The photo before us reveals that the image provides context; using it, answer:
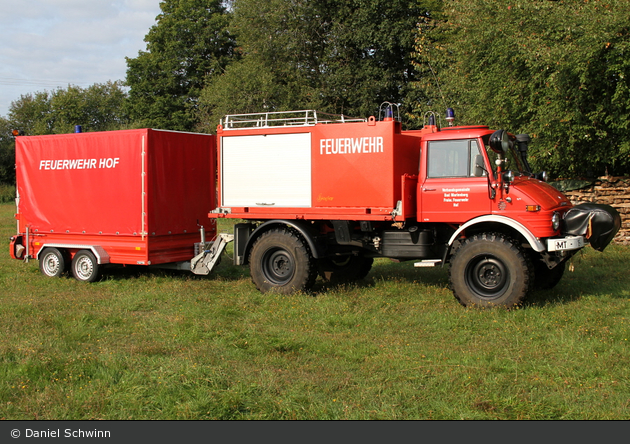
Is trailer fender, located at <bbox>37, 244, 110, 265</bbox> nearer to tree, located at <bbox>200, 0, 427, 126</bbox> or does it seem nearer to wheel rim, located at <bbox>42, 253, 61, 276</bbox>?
wheel rim, located at <bbox>42, 253, 61, 276</bbox>

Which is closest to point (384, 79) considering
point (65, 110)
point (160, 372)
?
point (160, 372)

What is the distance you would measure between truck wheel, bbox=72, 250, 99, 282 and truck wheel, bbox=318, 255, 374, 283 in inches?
177

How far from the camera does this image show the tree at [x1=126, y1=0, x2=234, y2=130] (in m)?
43.6

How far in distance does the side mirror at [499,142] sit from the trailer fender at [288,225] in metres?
3.26

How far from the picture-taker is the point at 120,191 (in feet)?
37.3

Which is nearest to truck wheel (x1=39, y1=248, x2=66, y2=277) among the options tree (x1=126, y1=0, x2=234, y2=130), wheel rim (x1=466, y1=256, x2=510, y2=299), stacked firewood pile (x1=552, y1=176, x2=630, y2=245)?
wheel rim (x1=466, y1=256, x2=510, y2=299)

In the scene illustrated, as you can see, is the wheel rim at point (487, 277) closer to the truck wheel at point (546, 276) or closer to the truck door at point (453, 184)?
the truck door at point (453, 184)

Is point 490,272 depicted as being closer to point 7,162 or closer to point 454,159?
point 454,159

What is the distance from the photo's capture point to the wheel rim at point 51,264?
12.0 m

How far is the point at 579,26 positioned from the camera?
13594mm

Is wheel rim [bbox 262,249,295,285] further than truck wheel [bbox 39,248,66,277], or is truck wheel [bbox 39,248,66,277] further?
truck wheel [bbox 39,248,66,277]

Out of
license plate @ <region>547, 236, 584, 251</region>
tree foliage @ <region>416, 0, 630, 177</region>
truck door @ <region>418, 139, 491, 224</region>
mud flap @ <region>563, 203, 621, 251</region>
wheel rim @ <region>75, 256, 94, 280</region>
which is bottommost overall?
wheel rim @ <region>75, 256, 94, 280</region>

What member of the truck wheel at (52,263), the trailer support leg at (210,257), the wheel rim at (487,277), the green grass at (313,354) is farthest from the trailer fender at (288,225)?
the truck wheel at (52,263)

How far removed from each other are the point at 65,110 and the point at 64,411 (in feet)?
194
